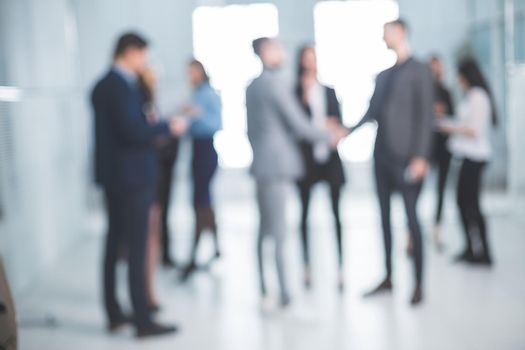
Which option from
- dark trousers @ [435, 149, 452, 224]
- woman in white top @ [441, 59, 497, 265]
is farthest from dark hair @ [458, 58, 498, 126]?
dark trousers @ [435, 149, 452, 224]

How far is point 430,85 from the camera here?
A: 12.5 feet

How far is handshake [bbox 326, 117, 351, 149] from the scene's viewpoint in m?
4.09

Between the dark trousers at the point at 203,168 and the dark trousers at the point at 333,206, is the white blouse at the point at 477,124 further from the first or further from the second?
the dark trousers at the point at 203,168

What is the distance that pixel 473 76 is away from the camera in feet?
15.3

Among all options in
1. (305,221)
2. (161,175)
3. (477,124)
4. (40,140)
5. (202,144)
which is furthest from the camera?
(40,140)

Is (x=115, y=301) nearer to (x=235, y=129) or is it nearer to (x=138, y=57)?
(x=138, y=57)

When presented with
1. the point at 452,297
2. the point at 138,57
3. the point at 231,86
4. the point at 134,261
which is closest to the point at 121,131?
the point at 138,57

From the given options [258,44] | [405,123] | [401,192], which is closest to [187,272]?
[401,192]

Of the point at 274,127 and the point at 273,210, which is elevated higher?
the point at 274,127

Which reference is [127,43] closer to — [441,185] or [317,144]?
[317,144]

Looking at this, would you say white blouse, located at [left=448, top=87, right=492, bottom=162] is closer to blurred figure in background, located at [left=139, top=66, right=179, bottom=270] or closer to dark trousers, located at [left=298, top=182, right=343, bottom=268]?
dark trousers, located at [left=298, top=182, right=343, bottom=268]

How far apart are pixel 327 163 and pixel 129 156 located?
1.38 m

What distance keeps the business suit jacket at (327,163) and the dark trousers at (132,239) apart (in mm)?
1147

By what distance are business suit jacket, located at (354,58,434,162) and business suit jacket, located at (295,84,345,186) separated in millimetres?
436
